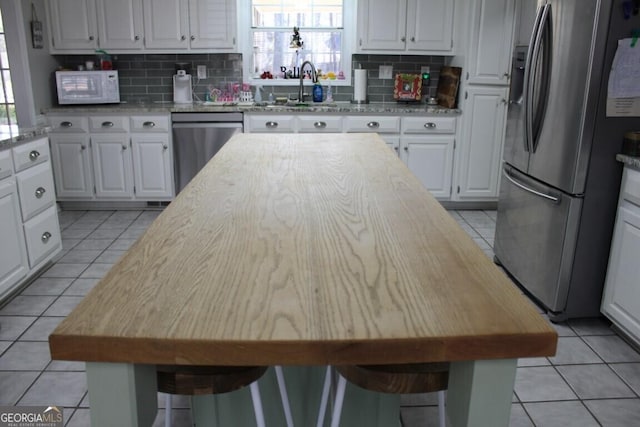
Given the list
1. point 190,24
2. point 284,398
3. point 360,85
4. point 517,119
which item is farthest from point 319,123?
point 284,398

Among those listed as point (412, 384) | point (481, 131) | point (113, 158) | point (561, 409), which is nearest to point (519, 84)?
point (481, 131)

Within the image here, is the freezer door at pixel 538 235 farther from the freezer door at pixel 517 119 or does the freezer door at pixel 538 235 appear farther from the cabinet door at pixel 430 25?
the cabinet door at pixel 430 25

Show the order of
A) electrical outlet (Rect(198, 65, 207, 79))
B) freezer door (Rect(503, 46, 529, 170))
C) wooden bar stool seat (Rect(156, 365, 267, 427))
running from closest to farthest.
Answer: wooden bar stool seat (Rect(156, 365, 267, 427)) < freezer door (Rect(503, 46, 529, 170)) < electrical outlet (Rect(198, 65, 207, 79))

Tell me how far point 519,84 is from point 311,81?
2377mm

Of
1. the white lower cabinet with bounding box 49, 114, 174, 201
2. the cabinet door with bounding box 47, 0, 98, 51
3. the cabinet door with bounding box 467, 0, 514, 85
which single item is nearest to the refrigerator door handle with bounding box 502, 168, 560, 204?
the cabinet door with bounding box 467, 0, 514, 85

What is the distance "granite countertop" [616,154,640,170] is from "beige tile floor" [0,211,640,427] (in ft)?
2.87

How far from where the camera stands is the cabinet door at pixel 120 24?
4.65 m

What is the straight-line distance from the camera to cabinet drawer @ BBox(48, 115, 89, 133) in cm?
457

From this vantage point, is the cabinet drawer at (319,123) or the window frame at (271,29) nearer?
the cabinet drawer at (319,123)

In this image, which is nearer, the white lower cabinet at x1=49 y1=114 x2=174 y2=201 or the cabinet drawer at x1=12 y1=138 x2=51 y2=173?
the cabinet drawer at x1=12 y1=138 x2=51 y2=173

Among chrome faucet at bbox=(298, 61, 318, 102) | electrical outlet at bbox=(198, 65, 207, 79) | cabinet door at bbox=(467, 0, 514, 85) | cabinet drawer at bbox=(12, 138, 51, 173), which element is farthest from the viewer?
electrical outlet at bbox=(198, 65, 207, 79)

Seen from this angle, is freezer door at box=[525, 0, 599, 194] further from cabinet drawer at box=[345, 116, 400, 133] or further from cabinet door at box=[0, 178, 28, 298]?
cabinet door at box=[0, 178, 28, 298]

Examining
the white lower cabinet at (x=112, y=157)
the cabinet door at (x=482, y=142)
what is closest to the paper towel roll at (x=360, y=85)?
the cabinet door at (x=482, y=142)

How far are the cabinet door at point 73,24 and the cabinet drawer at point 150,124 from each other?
79cm
